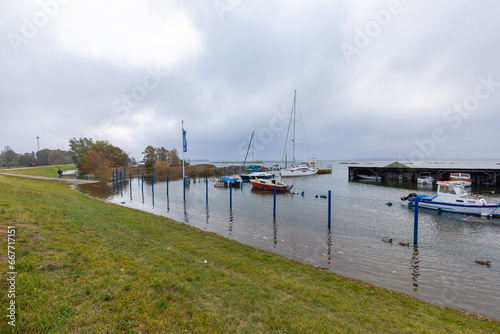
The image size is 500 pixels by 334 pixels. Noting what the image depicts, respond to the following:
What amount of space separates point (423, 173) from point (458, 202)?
4191 cm

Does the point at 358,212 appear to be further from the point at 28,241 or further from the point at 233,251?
the point at 28,241

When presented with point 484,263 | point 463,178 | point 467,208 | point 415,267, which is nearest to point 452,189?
point 467,208

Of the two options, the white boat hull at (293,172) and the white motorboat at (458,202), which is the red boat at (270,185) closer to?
the white motorboat at (458,202)

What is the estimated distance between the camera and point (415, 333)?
4855mm

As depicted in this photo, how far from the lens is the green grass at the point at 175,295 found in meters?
3.69

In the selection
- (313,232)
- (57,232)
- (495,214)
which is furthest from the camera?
(495,214)

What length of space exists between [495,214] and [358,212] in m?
12.1

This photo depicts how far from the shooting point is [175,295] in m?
4.85

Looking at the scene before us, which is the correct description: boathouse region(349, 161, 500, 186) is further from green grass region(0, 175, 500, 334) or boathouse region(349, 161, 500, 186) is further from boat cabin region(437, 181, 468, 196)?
green grass region(0, 175, 500, 334)

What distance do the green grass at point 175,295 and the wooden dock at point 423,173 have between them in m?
60.9

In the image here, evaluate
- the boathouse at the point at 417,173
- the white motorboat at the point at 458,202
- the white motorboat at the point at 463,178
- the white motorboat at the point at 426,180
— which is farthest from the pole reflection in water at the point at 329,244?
the boathouse at the point at 417,173

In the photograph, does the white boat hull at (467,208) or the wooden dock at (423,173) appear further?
the wooden dock at (423,173)

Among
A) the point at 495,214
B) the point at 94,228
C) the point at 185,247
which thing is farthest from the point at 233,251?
the point at 495,214

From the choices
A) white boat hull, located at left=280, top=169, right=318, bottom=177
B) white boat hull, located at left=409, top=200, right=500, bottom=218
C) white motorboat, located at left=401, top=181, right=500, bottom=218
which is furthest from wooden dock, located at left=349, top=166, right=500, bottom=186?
white boat hull, located at left=409, top=200, right=500, bottom=218
